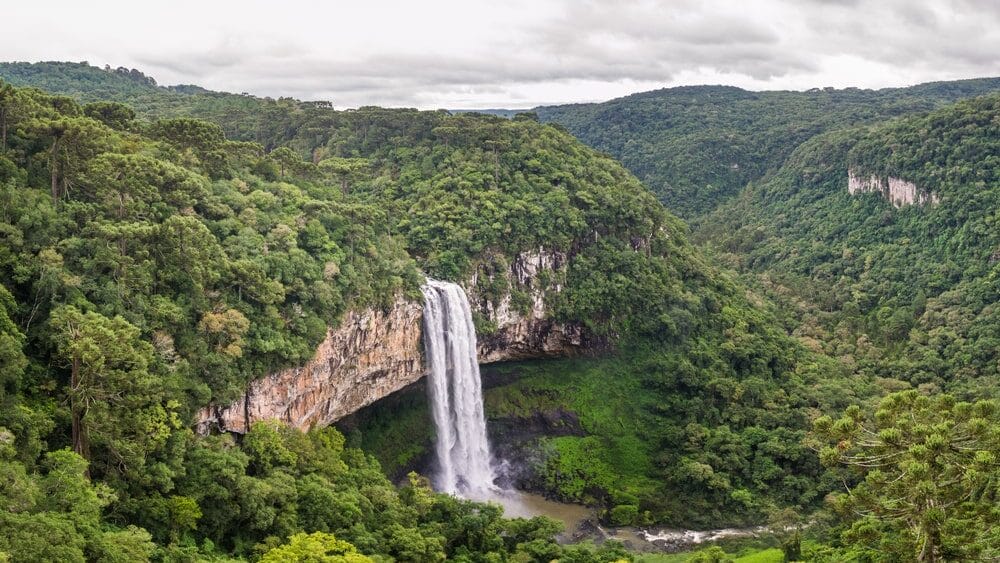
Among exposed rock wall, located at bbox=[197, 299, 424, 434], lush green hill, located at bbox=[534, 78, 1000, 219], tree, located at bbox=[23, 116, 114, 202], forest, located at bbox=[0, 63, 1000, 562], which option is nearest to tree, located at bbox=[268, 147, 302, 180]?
forest, located at bbox=[0, 63, 1000, 562]

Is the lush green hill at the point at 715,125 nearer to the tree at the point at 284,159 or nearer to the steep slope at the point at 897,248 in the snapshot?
the steep slope at the point at 897,248

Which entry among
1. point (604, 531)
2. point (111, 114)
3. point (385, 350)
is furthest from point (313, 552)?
point (111, 114)

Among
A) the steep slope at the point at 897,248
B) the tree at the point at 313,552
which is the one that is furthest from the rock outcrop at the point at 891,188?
the tree at the point at 313,552

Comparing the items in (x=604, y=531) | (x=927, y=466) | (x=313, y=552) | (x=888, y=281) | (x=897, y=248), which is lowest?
(x=604, y=531)

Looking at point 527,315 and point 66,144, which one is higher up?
point 66,144

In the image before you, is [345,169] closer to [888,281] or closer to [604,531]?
[604,531]

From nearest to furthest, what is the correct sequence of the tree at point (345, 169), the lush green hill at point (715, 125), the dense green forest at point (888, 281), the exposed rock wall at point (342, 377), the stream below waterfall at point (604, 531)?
the dense green forest at point (888, 281) < the exposed rock wall at point (342, 377) < the stream below waterfall at point (604, 531) < the tree at point (345, 169) < the lush green hill at point (715, 125)

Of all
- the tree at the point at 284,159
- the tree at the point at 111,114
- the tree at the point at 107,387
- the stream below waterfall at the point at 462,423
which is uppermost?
the tree at the point at 111,114

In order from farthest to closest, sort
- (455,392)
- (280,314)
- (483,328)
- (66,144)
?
1. (483,328)
2. (455,392)
3. (280,314)
4. (66,144)
